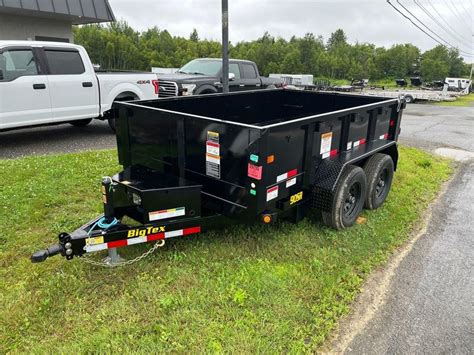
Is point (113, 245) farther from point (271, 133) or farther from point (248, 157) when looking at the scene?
point (271, 133)

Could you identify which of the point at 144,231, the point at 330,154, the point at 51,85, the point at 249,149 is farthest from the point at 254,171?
the point at 51,85

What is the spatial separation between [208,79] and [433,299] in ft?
29.8

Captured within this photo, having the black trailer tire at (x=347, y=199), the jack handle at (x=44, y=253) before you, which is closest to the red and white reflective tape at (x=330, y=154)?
the black trailer tire at (x=347, y=199)

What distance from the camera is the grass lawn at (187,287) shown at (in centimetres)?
277

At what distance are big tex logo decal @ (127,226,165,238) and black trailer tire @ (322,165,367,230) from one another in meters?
1.79

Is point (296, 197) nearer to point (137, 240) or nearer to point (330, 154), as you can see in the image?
point (330, 154)

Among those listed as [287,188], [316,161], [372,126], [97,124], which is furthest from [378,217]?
[97,124]

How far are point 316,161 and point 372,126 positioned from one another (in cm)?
144

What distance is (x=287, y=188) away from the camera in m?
3.72

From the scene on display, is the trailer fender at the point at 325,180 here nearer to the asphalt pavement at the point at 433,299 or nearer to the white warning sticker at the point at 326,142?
the white warning sticker at the point at 326,142

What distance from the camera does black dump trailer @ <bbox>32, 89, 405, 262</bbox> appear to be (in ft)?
10.8

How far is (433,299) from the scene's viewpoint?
351 cm

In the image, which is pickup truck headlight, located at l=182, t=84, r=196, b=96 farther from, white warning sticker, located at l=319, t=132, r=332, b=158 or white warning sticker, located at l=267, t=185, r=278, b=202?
white warning sticker, located at l=267, t=185, r=278, b=202

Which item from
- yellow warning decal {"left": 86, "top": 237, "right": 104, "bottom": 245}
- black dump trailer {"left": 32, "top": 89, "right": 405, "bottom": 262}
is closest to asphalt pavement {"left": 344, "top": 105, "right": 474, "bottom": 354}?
black dump trailer {"left": 32, "top": 89, "right": 405, "bottom": 262}
